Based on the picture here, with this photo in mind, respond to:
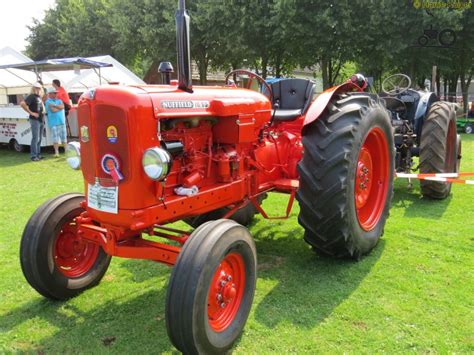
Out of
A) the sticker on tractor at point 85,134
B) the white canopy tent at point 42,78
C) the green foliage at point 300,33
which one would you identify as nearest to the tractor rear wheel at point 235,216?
the sticker on tractor at point 85,134

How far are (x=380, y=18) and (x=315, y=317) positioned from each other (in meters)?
13.9

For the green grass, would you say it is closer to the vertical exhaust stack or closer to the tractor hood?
the tractor hood

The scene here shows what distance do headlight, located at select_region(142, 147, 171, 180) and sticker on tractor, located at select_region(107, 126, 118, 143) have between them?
227 mm

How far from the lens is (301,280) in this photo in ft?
11.9

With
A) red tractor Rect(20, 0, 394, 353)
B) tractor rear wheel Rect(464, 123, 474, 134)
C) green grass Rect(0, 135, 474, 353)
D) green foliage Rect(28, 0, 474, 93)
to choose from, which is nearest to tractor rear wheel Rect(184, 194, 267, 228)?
red tractor Rect(20, 0, 394, 353)

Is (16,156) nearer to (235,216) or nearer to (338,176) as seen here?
(235,216)

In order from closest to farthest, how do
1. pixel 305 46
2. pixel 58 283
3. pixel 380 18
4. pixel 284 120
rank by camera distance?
1. pixel 58 283
2. pixel 284 120
3. pixel 380 18
4. pixel 305 46

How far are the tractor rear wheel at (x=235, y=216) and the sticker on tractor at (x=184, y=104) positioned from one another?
4.72 feet

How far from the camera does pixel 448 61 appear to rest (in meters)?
17.7

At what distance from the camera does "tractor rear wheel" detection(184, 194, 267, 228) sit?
434cm

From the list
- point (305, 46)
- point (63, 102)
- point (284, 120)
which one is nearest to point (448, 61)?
point (305, 46)

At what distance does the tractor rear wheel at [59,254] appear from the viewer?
315 centimetres

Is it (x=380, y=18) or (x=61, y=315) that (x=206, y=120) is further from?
(x=380, y=18)

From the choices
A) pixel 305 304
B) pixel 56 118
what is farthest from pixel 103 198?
pixel 56 118
